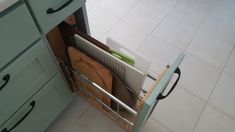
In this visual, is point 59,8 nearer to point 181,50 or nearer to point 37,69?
point 37,69

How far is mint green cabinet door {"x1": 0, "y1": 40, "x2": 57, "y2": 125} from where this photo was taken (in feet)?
2.04

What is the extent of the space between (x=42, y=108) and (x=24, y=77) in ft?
0.79

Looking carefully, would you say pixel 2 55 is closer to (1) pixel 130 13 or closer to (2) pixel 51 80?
(2) pixel 51 80

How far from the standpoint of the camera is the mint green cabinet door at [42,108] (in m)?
0.76

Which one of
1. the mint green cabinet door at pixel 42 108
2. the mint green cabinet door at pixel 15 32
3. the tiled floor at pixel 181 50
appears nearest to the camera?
the mint green cabinet door at pixel 15 32

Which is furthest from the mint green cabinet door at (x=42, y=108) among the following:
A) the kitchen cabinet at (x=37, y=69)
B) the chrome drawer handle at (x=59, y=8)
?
the chrome drawer handle at (x=59, y=8)

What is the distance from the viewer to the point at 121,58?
0.72 metres

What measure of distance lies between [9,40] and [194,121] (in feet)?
3.30

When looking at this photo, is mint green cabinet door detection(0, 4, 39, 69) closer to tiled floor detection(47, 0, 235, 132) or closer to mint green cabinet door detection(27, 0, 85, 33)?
mint green cabinet door detection(27, 0, 85, 33)

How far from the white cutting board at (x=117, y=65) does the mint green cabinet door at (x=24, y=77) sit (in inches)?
5.5

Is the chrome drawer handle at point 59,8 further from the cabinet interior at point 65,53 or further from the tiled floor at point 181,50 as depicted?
the tiled floor at point 181,50

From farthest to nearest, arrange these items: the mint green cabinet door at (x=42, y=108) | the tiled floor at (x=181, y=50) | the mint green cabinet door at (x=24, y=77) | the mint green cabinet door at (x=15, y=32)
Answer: the tiled floor at (x=181, y=50), the mint green cabinet door at (x=42, y=108), the mint green cabinet door at (x=24, y=77), the mint green cabinet door at (x=15, y=32)

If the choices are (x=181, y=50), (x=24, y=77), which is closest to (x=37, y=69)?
(x=24, y=77)

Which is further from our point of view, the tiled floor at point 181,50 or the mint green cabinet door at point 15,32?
the tiled floor at point 181,50
